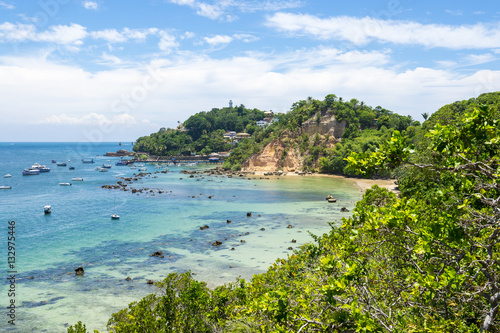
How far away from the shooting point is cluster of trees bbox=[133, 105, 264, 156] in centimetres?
11119

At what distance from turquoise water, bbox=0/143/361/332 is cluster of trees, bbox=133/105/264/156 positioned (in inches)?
2290

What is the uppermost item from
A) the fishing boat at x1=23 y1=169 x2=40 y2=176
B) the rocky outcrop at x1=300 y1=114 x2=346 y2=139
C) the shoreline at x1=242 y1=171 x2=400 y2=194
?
the rocky outcrop at x1=300 y1=114 x2=346 y2=139

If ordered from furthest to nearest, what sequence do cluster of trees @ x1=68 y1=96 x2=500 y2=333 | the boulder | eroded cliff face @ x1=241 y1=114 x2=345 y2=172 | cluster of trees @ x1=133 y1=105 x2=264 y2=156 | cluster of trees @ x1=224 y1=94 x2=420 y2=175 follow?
1. cluster of trees @ x1=133 y1=105 x2=264 y2=156
2. eroded cliff face @ x1=241 y1=114 x2=345 y2=172
3. cluster of trees @ x1=224 y1=94 x2=420 y2=175
4. the boulder
5. cluster of trees @ x1=68 y1=96 x2=500 y2=333

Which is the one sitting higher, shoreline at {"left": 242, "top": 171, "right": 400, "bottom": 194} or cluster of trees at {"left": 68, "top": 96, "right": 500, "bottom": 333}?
cluster of trees at {"left": 68, "top": 96, "right": 500, "bottom": 333}

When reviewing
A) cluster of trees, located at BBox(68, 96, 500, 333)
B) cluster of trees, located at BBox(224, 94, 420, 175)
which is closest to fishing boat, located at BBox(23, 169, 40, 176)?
cluster of trees, located at BBox(224, 94, 420, 175)

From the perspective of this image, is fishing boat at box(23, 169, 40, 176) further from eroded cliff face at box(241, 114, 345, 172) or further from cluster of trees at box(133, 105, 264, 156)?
eroded cliff face at box(241, 114, 345, 172)

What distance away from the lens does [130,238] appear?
27484 millimetres

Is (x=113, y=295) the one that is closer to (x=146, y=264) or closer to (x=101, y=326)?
(x=101, y=326)

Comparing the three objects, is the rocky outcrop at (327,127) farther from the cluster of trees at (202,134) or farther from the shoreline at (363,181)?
the cluster of trees at (202,134)

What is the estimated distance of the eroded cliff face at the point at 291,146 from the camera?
7575 centimetres

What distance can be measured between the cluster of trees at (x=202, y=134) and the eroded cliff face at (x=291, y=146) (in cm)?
3416

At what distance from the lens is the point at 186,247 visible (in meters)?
24.9

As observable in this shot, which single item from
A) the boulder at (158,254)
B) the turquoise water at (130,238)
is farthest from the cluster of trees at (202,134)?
the boulder at (158,254)

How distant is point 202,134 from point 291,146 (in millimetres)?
49749
